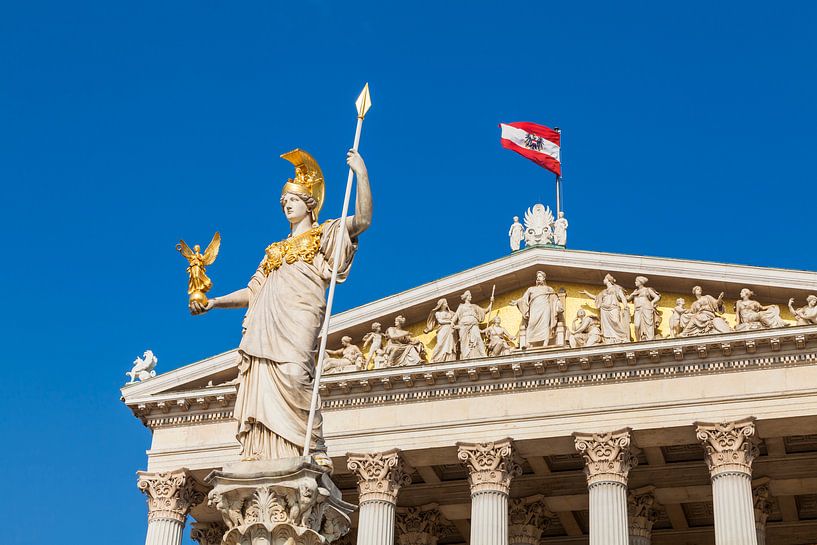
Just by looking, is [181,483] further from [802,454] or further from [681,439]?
[802,454]

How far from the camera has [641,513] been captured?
4288 centimetres

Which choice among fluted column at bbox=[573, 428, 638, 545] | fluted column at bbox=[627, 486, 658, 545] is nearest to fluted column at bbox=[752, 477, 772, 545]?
fluted column at bbox=[627, 486, 658, 545]

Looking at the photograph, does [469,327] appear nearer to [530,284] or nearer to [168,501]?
[530,284]

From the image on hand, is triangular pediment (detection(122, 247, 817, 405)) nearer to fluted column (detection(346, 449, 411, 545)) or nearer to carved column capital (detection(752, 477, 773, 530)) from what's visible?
fluted column (detection(346, 449, 411, 545))

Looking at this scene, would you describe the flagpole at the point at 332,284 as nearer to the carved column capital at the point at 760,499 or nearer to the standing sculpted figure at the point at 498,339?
the standing sculpted figure at the point at 498,339

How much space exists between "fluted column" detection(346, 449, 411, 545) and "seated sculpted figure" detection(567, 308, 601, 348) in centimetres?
576

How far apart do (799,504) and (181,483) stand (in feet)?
59.7

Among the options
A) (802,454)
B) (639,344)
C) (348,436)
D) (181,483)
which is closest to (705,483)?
(802,454)

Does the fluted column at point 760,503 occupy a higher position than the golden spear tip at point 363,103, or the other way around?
the fluted column at point 760,503

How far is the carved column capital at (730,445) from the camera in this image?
38.3m

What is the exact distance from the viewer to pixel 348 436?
4184 cm

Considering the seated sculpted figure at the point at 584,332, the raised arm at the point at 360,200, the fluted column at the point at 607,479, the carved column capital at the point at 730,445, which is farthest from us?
the seated sculpted figure at the point at 584,332

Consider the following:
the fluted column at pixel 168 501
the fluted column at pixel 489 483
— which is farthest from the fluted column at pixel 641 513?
the fluted column at pixel 168 501

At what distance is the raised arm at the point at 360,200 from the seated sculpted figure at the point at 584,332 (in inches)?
1143
